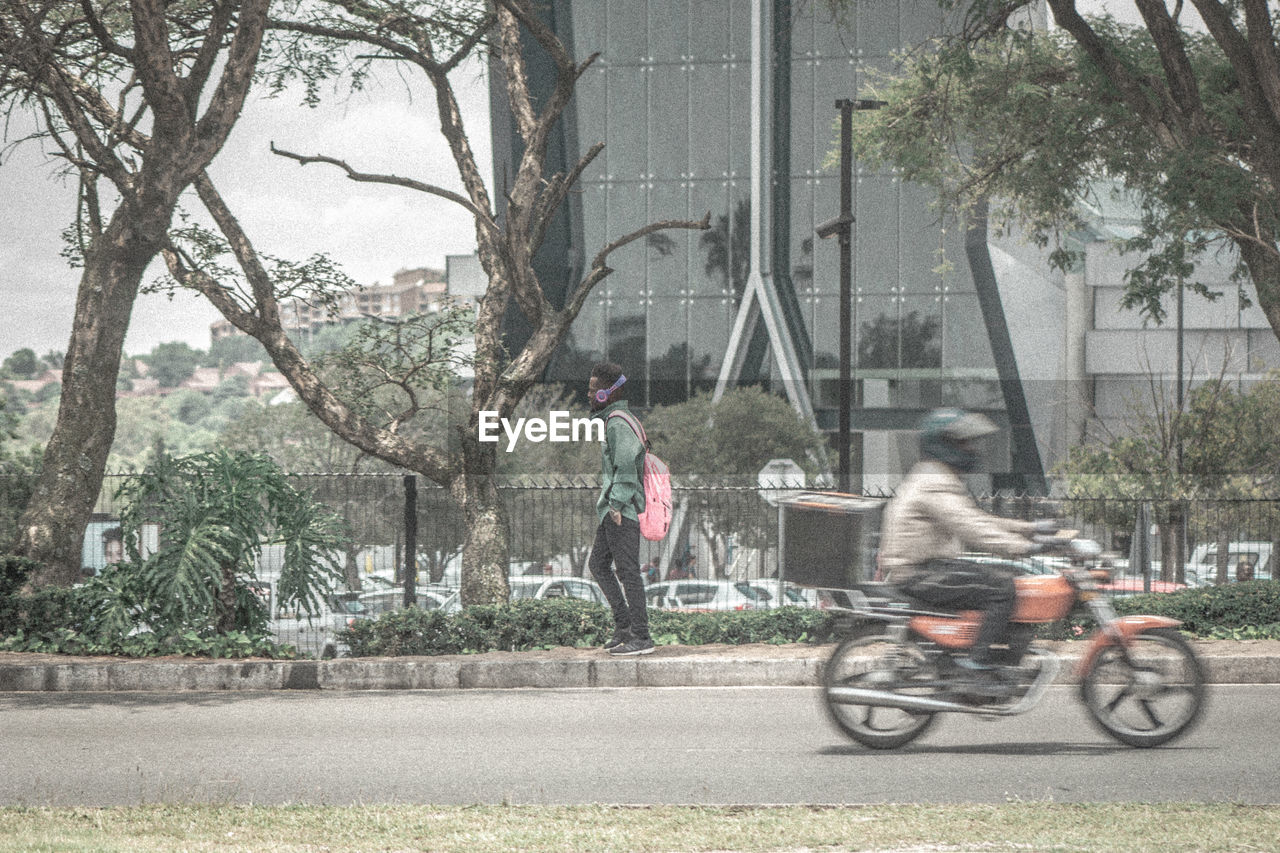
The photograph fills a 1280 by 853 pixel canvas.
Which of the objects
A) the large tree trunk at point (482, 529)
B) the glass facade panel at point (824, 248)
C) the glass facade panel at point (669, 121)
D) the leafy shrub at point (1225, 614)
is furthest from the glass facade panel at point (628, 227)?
the leafy shrub at point (1225, 614)

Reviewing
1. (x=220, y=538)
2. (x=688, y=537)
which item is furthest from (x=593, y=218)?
(x=220, y=538)

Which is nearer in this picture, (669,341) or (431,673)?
(431,673)

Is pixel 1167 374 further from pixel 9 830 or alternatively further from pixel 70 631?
pixel 9 830

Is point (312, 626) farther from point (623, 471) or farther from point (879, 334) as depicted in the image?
point (879, 334)

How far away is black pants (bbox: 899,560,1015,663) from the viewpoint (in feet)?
22.7

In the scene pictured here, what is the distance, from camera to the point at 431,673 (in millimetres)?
10922

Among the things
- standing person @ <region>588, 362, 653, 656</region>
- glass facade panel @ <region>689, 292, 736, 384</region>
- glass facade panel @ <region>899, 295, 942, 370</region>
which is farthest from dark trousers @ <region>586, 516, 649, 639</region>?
glass facade panel @ <region>899, 295, 942, 370</region>

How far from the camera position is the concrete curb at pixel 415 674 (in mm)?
10742

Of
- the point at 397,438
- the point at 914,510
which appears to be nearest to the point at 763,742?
the point at 914,510

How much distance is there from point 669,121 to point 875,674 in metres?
42.3

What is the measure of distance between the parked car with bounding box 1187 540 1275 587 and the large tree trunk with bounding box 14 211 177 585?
16443mm

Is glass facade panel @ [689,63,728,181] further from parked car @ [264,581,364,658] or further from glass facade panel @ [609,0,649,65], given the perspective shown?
parked car @ [264,581,364,658]

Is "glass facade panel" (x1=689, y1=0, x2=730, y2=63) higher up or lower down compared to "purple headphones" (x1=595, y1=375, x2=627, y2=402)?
higher up

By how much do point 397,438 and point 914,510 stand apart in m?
8.50
